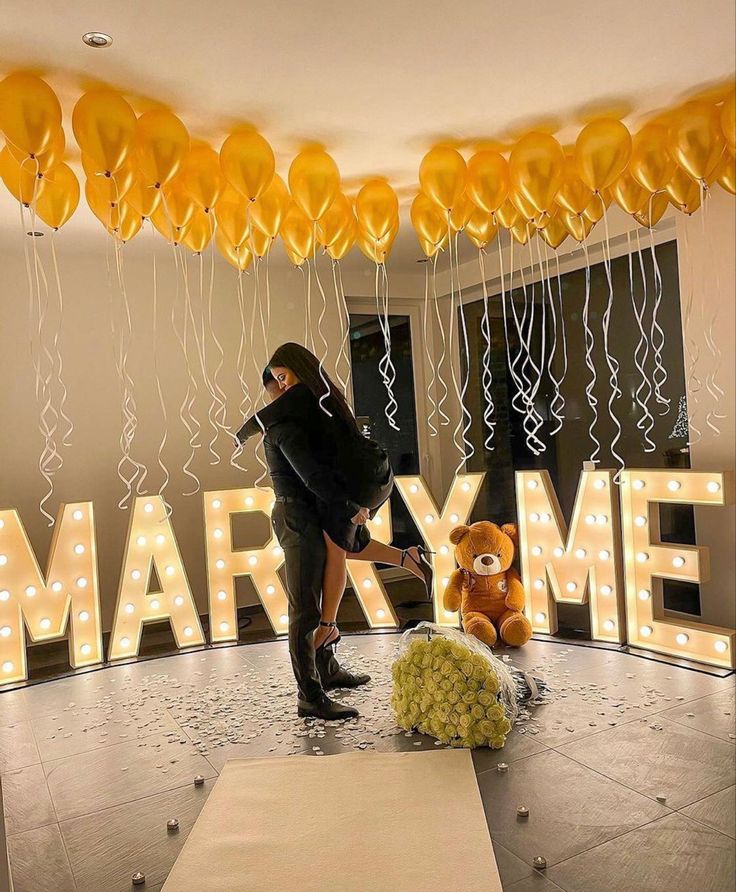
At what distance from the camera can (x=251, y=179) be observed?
7.62 ft

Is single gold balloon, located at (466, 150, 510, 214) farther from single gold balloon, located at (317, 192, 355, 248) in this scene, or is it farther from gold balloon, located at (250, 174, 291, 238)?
gold balloon, located at (250, 174, 291, 238)

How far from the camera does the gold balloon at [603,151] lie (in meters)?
2.26

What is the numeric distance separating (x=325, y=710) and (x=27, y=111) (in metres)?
2.08

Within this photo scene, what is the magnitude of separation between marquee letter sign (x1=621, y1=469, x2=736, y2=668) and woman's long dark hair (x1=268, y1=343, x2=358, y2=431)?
133 cm

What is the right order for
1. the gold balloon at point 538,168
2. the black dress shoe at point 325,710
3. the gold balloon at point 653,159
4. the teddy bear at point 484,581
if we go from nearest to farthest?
the gold balloon at point 653,159 < the gold balloon at point 538,168 < the black dress shoe at point 325,710 < the teddy bear at point 484,581

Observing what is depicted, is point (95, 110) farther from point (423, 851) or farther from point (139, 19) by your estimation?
point (423, 851)

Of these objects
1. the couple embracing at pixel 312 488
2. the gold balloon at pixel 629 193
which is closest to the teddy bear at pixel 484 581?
the couple embracing at pixel 312 488

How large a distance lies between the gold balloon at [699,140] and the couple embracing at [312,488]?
4.27 feet

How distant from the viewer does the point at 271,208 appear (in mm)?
2629

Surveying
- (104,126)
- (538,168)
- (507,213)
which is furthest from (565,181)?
(104,126)

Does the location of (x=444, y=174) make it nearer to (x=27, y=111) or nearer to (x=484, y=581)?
(x=27, y=111)

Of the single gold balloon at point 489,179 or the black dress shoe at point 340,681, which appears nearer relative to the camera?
the single gold balloon at point 489,179

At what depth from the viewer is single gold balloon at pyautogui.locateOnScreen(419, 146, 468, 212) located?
256cm

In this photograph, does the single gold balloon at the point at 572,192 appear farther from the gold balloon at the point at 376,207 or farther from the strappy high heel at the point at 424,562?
the strappy high heel at the point at 424,562
